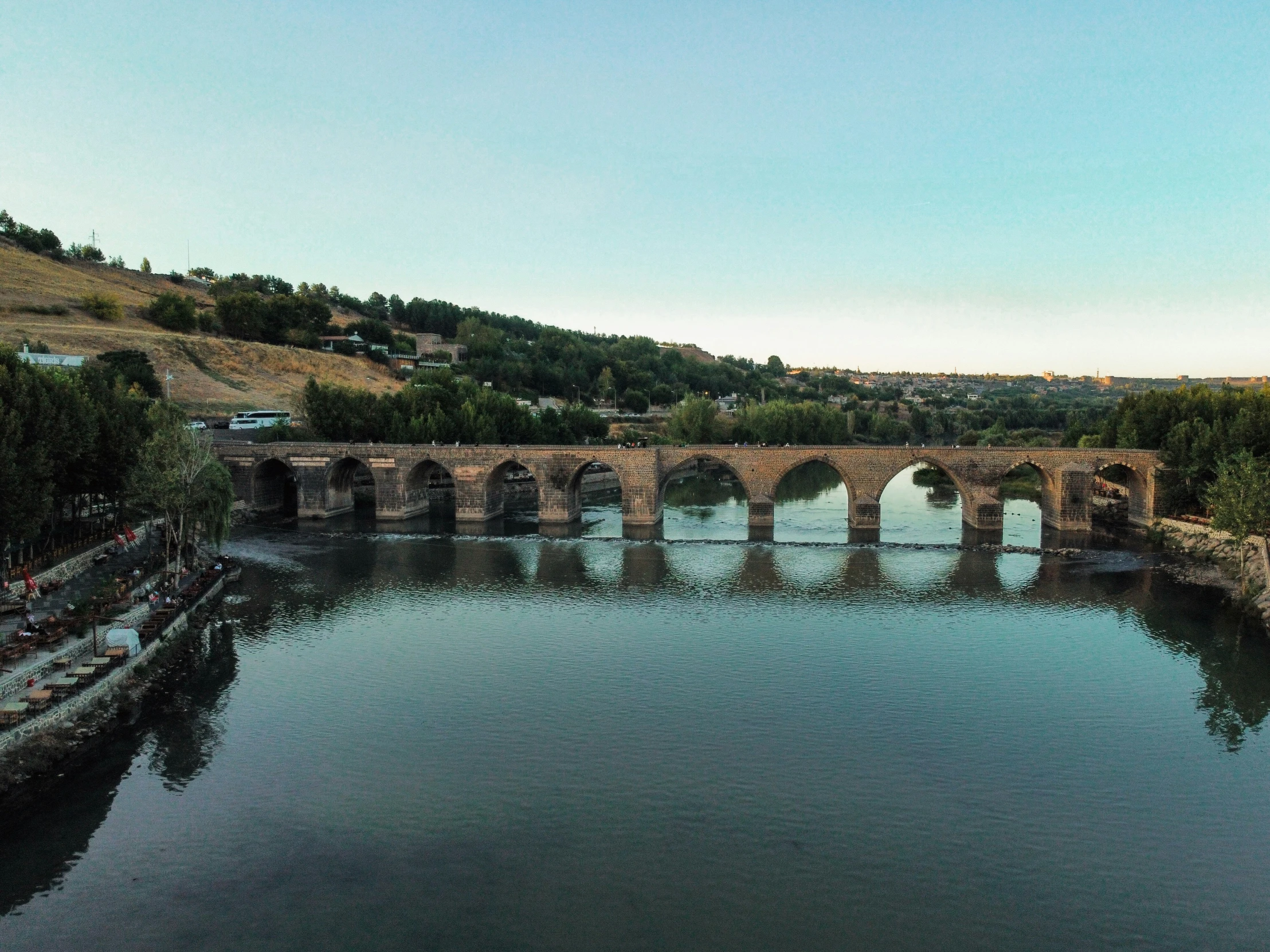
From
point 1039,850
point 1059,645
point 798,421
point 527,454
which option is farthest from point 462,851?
point 798,421

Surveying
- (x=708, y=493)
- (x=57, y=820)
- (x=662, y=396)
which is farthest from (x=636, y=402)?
(x=57, y=820)

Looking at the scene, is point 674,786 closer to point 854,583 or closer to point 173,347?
point 854,583

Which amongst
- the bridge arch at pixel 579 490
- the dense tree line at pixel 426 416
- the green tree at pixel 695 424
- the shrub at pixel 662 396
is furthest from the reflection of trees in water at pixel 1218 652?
the shrub at pixel 662 396

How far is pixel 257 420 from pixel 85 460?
23.8 metres

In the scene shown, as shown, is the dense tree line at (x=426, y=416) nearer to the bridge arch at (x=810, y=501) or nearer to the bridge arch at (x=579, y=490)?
the bridge arch at (x=579, y=490)

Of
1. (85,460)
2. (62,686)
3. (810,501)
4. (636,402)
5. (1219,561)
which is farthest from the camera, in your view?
(636,402)

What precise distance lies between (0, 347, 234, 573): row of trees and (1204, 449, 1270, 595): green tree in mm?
31348

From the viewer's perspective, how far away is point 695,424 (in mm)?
63844

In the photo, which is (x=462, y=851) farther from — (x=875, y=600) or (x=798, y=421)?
(x=798, y=421)

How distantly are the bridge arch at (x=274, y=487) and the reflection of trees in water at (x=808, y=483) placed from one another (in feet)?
81.7

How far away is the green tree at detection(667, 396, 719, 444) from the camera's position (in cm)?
6381

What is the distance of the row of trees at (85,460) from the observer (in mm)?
21547

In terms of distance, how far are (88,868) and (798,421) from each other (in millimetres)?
57264

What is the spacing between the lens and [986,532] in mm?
37969
